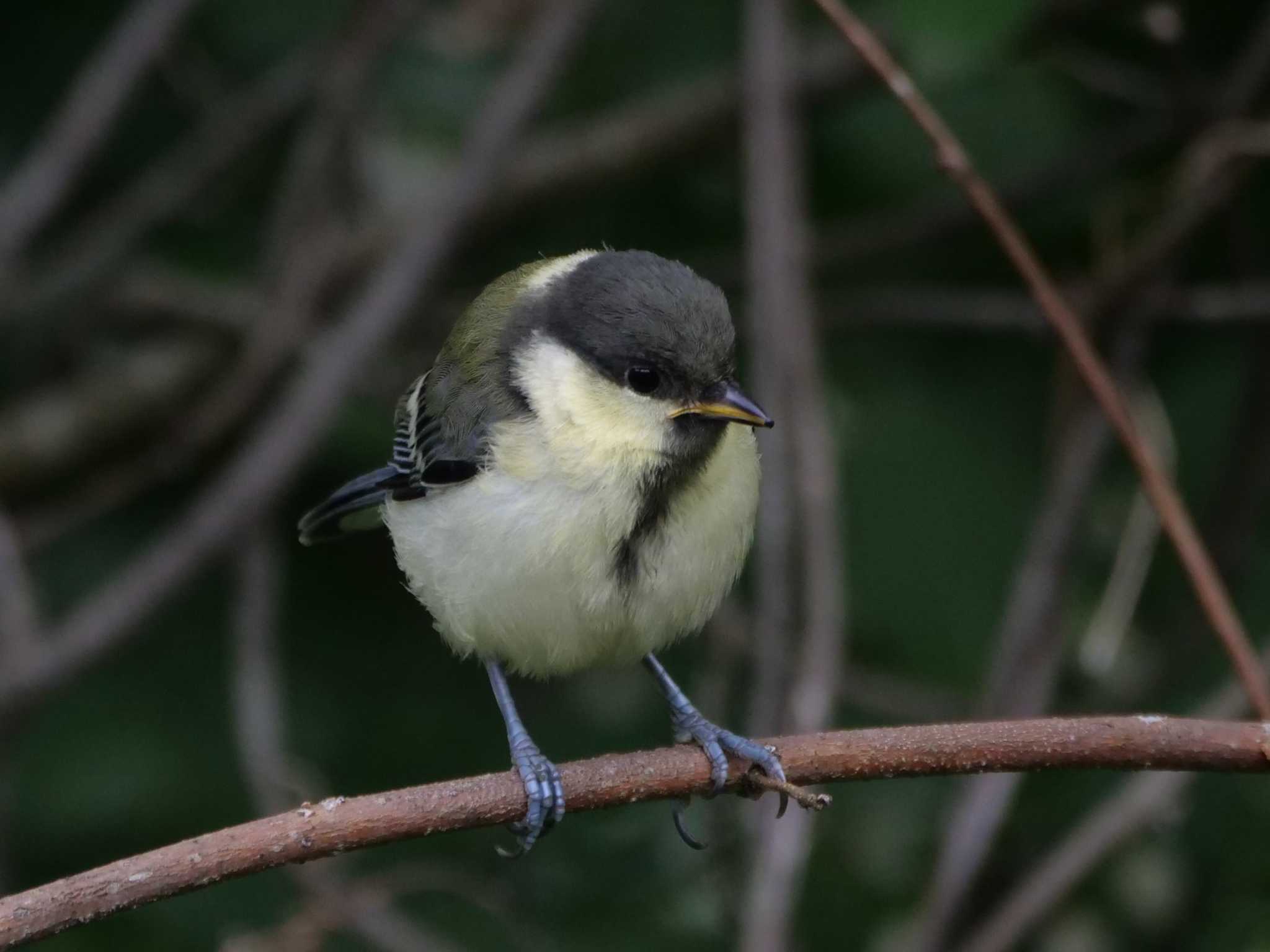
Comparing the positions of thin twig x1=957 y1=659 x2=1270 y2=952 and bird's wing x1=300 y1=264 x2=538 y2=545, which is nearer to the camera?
bird's wing x1=300 y1=264 x2=538 y2=545

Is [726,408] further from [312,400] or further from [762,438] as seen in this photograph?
[312,400]

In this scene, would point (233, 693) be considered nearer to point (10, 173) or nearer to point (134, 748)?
point (134, 748)

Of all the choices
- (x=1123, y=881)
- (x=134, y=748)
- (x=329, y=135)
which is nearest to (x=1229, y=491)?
(x=1123, y=881)

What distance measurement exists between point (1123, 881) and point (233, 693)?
1.78m

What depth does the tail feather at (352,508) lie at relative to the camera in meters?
2.50

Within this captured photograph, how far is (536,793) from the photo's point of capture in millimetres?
1995

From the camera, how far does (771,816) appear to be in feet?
8.61

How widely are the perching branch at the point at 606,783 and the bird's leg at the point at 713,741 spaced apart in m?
0.04

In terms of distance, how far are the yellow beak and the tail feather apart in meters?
0.55

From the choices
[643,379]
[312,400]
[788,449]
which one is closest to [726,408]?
[643,379]

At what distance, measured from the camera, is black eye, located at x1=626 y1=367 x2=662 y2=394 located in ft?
6.90

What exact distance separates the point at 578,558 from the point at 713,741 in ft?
0.92

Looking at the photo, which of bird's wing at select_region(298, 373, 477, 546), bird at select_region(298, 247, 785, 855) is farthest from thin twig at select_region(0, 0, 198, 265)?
bird at select_region(298, 247, 785, 855)

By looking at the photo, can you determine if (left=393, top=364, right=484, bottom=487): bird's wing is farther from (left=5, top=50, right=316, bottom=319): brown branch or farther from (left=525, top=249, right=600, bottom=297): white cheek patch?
(left=5, top=50, right=316, bottom=319): brown branch
